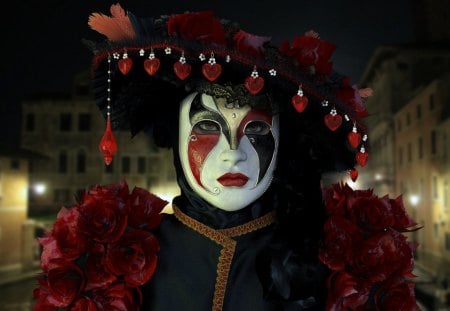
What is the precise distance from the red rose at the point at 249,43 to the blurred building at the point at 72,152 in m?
31.4

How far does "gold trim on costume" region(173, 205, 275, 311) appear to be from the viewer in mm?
2662

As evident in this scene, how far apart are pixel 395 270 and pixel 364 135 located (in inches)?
29.0

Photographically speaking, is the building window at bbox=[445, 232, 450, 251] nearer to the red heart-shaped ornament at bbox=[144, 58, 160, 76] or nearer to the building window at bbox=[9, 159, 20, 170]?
the building window at bbox=[9, 159, 20, 170]

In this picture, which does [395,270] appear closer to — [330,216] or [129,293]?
[330,216]

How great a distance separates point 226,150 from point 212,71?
0.44 metres

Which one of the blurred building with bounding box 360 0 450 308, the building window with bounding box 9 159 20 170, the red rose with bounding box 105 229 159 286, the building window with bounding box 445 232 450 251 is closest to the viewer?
the red rose with bounding box 105 229 159 286

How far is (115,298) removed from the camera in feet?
8.41

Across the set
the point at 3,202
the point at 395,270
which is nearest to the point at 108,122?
the point at 395,270

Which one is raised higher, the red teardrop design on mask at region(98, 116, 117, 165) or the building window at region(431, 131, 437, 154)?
the building window at region(431, 131, 437, 154)

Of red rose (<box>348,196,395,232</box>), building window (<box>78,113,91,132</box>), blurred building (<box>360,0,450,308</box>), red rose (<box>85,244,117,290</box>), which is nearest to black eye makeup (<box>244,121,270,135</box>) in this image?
red rose (<box>348,196,395,232</box>)

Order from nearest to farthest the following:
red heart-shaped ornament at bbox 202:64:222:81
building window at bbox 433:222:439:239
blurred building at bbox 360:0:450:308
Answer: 1. red heart-shaped ornament at bbox 202:64:222:81
2. blurred building at bbox 360:0:450:308
3. building window at bbox 433:222:439:239

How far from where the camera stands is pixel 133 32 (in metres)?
2.53

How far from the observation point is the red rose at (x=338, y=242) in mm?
2726

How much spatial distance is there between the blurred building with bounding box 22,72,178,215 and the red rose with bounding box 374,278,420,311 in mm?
31268
